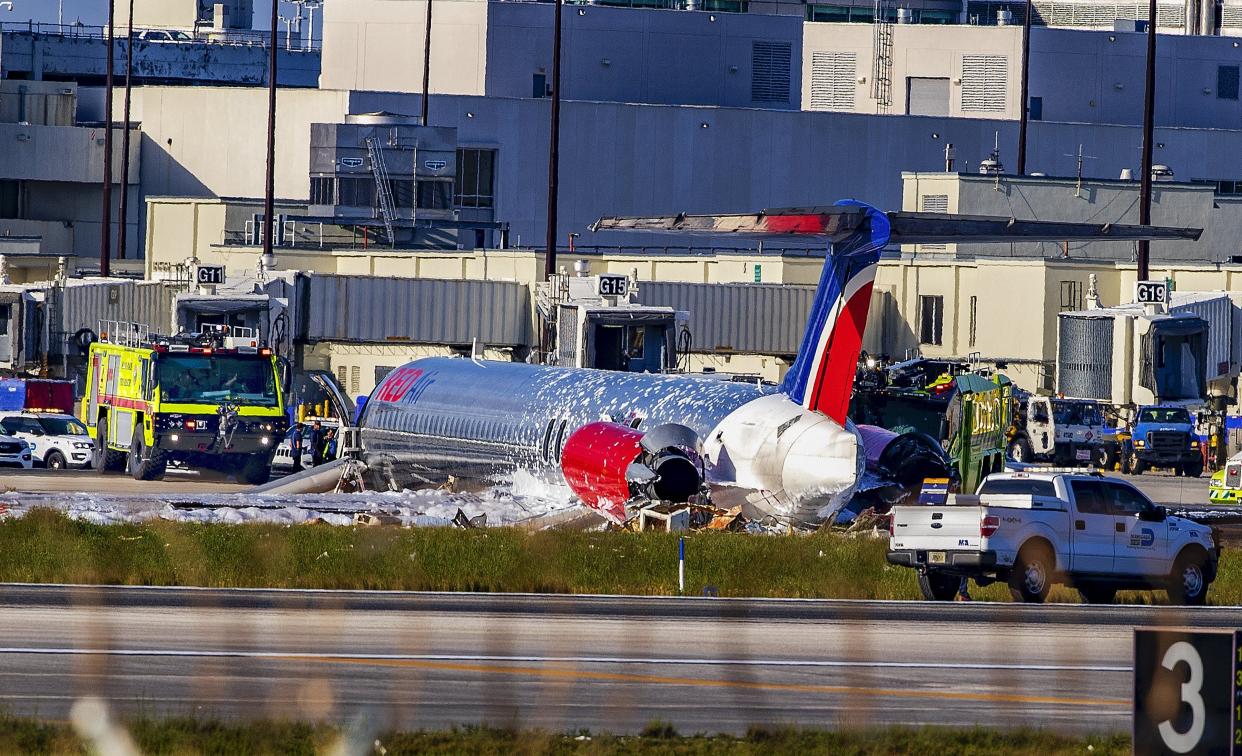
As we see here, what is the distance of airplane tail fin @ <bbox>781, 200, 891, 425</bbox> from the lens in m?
31.2

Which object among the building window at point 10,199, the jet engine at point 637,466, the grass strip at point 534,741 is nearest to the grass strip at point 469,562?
the jet engine at point 637,466

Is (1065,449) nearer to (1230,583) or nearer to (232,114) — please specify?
(1230,583)

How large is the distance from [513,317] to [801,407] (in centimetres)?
4095

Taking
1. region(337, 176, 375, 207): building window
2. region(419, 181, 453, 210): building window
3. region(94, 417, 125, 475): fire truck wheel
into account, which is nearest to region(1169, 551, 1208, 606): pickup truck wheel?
region(94, 417, 125, 475): fire truck wheel

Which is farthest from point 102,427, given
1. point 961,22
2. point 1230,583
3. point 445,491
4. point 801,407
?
point 961,22

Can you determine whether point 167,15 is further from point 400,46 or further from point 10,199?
point 400,46

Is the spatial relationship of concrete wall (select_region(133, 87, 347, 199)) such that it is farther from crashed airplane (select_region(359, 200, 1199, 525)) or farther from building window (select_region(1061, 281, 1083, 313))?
crashed airplane (select_region(359, 200, 1199, 525))

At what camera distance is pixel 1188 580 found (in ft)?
98.5

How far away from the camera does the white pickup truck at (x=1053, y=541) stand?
93.4ft

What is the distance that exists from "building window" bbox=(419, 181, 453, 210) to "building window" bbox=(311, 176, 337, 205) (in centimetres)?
358

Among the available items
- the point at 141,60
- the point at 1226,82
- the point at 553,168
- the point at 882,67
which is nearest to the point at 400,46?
the point at 882,67

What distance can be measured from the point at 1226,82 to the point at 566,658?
99.2 m

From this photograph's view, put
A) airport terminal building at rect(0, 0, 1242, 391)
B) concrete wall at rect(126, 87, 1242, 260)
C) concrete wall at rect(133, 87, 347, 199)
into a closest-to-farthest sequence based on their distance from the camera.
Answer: airport terminal building at rect(0, 0, 1242, 391)
concrete wall at rect(126, 87, 1242, 260)
concrete wall at rect(133, 87, 347, 199)

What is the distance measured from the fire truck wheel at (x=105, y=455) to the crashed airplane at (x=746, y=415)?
16.9 meters
